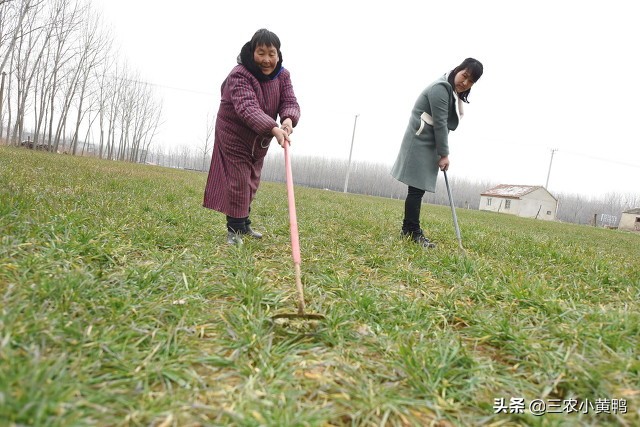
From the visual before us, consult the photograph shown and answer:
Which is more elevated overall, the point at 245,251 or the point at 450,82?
the point at 450,82

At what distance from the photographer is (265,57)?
2.89 m

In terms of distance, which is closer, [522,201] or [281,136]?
[281,136]

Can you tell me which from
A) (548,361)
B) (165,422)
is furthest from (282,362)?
(548,361)

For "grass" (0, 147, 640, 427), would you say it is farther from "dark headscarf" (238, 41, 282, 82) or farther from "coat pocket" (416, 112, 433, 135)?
"coat pocket" (416, 112, 433, 135)

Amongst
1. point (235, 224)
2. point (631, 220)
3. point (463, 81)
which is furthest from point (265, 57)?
point (631, 220)

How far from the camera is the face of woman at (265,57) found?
2857mm

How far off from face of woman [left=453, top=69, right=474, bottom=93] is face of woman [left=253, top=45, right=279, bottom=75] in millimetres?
1999

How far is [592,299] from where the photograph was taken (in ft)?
8.36

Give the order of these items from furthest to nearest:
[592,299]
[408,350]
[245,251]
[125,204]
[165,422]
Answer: [125,204] → [245,251] → [592,299] → [408,350] → [165,422]

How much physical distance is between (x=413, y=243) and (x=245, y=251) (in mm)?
1973

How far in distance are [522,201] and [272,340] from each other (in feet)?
174

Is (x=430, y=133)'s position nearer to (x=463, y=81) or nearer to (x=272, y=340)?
(x=463, y=81)

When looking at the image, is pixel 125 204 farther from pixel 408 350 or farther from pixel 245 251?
pixel 408 350

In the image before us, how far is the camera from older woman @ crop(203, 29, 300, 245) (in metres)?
2.88
